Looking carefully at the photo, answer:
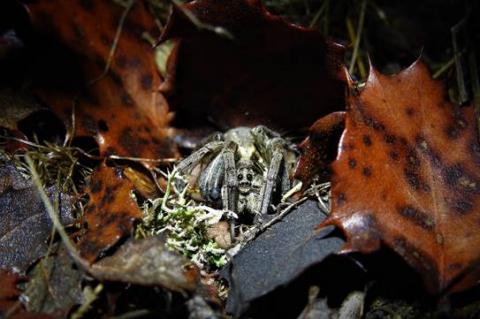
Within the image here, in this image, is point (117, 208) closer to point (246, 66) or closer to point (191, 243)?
point (191, 243)

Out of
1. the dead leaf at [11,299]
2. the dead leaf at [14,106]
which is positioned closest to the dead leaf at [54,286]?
the dead leaf at [11,299]

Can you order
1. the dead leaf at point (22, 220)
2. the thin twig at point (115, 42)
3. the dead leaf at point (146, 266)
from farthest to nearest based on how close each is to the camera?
the thin twig at point (115, 42) < the dead leaf at point (22, 220) < the dead leaf at point (146, 266)

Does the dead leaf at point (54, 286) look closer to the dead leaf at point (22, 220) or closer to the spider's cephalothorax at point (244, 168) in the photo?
the dead leaf at point (22, 220)

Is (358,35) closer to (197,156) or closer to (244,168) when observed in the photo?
(244,168)

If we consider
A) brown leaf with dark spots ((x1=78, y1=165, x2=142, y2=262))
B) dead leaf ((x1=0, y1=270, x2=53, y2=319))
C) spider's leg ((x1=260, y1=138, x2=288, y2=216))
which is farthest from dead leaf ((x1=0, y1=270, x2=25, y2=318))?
spider's leg ((x1=260, y1=138, x2=288, y2=216))

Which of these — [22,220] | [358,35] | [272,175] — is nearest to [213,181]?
[272,175]
